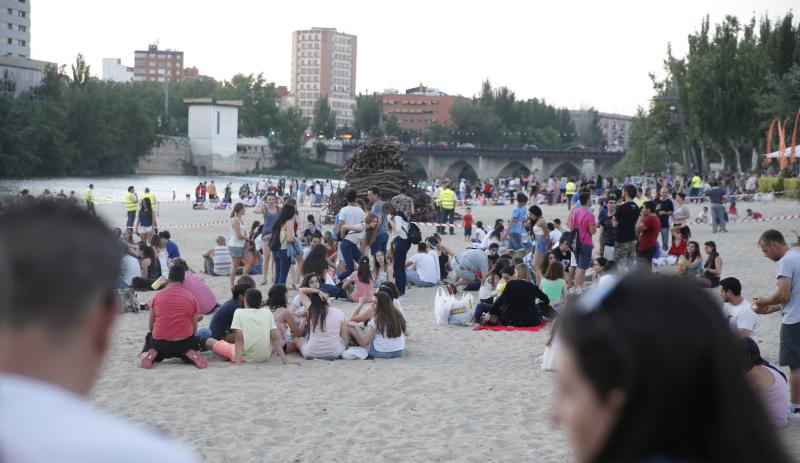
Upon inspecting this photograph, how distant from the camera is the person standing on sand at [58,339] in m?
1.07

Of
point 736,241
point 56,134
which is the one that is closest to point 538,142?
point 56,134

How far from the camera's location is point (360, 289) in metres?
13.0

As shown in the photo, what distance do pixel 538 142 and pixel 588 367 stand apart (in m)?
135

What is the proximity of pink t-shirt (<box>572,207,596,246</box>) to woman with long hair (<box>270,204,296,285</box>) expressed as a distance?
4195 millimetres

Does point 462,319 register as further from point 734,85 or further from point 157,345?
point 734,85

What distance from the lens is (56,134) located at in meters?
77.4

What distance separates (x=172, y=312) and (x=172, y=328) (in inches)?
6.5

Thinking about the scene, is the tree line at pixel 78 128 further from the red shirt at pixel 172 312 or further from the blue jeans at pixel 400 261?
the red shirt at pixel 172 312

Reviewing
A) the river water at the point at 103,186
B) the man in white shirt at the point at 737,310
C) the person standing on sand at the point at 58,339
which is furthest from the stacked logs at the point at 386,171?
the river water at the point at 103,186

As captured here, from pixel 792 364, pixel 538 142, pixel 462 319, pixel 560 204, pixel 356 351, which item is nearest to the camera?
pixel 792 364

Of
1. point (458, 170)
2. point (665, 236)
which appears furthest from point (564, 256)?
point (458, 170)

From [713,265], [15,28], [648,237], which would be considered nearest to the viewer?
[713,265]

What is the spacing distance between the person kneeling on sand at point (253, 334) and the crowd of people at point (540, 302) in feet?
0.05

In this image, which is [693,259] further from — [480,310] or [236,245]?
[236,245]
